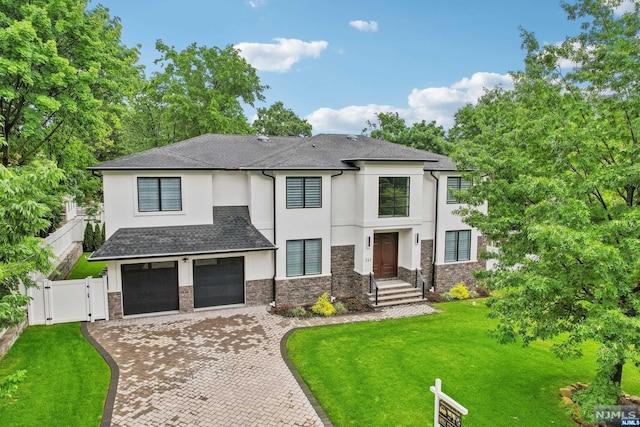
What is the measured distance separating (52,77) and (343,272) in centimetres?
1378

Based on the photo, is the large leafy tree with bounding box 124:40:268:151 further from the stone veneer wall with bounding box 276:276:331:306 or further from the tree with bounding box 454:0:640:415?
the tree with bounding box 454:0:640:415

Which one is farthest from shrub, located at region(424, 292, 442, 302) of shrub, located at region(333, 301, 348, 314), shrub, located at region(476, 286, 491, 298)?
shrub, located at region(333, 301, 348, 314)

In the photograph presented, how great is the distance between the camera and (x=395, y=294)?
57.9 ft

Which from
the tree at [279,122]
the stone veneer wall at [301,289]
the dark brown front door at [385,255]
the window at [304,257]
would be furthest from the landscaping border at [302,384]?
the tree at [279,122]

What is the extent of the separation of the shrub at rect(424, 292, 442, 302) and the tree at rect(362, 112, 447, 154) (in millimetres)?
20336

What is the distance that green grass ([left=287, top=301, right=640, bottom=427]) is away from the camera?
902 centimetres

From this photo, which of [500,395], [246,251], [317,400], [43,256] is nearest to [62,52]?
[246,251]

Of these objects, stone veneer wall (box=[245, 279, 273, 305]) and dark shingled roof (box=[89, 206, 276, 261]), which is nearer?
dark shingled roof (box=[89, 206, 276, 261])

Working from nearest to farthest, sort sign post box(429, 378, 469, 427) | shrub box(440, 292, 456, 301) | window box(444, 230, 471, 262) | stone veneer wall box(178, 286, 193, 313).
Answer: sign post box(429, 378, 469, 427) → stone veneer wall box(178, 286, 193, 313) → shrub box(440, 292, 456, 301) → window box(444, 230, 471, 262)

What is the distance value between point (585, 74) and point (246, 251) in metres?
12.2

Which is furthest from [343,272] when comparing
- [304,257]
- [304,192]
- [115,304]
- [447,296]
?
[115,304]

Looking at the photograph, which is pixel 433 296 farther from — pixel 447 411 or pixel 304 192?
pixel 447 411

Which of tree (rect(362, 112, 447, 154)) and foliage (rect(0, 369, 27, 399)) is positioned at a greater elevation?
tree (rect(362, 112, 447, 154))

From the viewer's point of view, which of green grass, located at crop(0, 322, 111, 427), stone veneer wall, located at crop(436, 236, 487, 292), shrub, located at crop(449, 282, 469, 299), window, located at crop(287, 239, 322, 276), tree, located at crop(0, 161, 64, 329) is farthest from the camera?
stone veneer wall, located at crop(436, 236, 487, 292)
